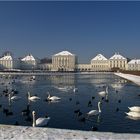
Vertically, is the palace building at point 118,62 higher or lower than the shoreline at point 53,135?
higher

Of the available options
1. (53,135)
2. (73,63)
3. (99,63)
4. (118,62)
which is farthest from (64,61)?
(53,135)

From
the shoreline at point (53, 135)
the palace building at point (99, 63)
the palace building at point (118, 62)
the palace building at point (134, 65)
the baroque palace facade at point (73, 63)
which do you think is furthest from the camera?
the palace building at point (99, 63)

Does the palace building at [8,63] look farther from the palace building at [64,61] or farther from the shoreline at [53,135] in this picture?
the shoreline at [53,135]

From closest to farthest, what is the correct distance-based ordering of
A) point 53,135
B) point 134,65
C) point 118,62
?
1. point 53,135
2. point 134,65
3. point 118,62

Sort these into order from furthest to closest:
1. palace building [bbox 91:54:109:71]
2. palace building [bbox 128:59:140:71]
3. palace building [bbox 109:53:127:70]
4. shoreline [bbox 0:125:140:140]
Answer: palace building [bbox 91:54:109:71] → palace building [bbox 109:53:127:70] → palace building [bbox 128:59:140:71] → shoreline [bbox 0:125:140:140]

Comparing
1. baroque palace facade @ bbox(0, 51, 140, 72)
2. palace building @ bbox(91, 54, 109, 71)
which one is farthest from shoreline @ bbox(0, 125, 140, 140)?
palace building @ bbox(91, 54, 109, 71)

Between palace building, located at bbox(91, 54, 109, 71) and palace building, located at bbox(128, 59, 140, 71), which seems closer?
palace building, located at bbox(128, 59, 140, 71)

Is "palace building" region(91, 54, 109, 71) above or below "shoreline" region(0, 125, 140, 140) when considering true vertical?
above

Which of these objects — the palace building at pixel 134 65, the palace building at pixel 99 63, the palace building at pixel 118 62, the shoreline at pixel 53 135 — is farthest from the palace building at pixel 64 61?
the shoreline at pixel 53 135

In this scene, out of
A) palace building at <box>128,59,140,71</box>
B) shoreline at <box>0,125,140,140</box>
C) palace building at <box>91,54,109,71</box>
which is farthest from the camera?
palace building at <box>91,54,109,71</box>

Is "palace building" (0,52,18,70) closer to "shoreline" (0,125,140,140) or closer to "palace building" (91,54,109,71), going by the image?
"palace building" (91,54,109,71)

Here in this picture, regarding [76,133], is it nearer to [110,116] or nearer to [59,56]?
[110,116]

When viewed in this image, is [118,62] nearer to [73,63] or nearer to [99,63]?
[99,63]

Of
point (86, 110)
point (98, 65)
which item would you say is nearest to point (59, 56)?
→ point (98, 65)
